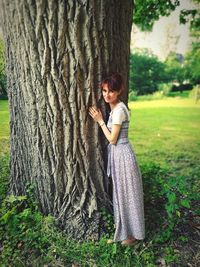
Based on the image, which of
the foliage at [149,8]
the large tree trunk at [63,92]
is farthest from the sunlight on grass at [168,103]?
the large tree trunk at [63,92]

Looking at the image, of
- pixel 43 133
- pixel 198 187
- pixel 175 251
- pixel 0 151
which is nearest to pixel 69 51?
pixel 43 133

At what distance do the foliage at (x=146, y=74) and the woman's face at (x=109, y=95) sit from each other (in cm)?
492

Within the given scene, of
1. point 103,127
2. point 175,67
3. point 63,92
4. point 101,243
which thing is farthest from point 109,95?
point 175,67

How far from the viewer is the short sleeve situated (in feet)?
7.90

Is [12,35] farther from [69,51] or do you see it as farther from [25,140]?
[25,140]

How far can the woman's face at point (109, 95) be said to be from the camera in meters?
2.38

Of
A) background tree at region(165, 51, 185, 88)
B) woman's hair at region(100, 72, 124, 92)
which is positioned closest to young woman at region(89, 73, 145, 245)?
woman's hair at region(100, 72, 124, 92)

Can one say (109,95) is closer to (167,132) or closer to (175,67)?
(167,132)

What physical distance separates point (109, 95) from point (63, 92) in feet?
1.22

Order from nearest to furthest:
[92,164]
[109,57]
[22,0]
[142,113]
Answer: [22,0] → [109,57] → [92,164] → [142,113]

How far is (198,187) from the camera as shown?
446 cm

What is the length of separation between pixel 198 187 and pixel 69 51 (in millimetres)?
3101

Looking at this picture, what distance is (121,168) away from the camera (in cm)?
254

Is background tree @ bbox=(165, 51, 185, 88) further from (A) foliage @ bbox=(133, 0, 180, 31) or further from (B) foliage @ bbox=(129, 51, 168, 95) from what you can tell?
(A) foliage @ bbox=(133, 0, 180, 31)
